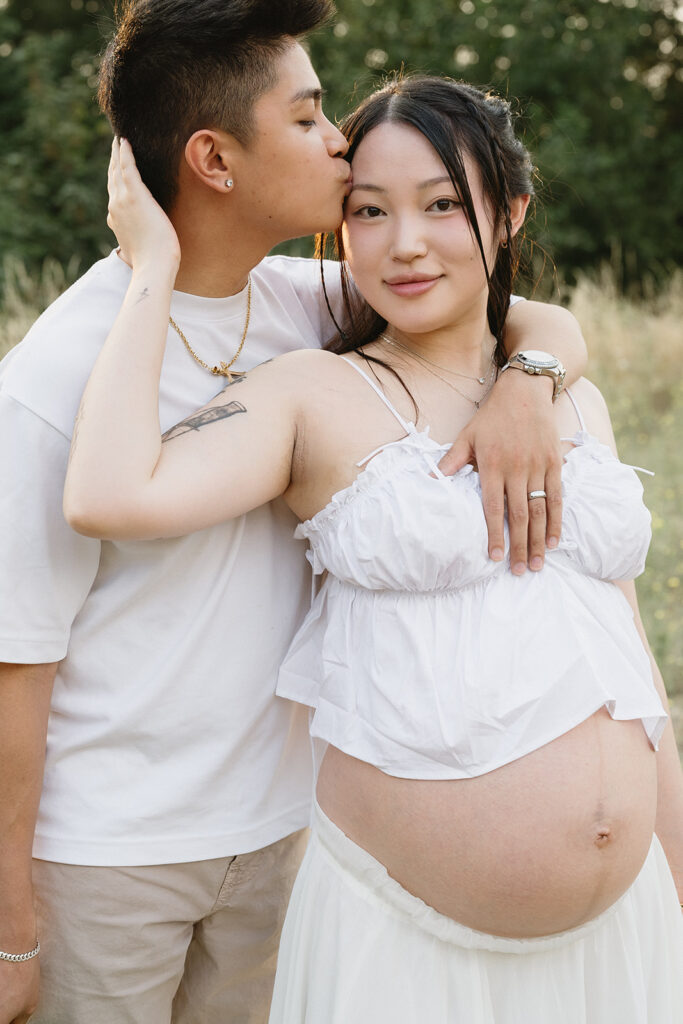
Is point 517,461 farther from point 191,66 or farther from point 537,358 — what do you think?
point 191,66

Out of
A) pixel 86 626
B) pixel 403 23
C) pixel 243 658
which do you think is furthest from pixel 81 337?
pixel 403 23

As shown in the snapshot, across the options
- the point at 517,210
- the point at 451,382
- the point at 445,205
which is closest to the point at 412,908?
the point at 451,382

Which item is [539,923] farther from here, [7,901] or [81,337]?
[81,337]

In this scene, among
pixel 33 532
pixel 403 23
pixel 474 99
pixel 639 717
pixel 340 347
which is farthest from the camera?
pixel 403 23

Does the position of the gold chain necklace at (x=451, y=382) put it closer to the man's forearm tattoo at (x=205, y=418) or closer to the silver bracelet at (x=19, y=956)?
the man's forearm tattoo at (x=205, y=418)

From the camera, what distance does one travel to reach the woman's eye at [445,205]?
2084 mm

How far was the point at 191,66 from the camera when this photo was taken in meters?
1.97

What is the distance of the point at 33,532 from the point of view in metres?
1.82

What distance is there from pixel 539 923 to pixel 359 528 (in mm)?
792

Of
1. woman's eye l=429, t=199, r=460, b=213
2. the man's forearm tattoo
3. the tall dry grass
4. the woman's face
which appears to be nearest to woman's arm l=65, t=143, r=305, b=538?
the man's forearm tattoo

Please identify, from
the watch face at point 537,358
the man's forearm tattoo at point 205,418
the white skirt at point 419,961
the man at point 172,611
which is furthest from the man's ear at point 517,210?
the white skirt at point 419,961

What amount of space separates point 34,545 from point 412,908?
965 millimetres

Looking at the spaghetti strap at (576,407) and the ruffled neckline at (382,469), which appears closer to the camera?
the ruffled neckline at (382,469)

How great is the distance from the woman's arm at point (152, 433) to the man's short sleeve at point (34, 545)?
11 cm
